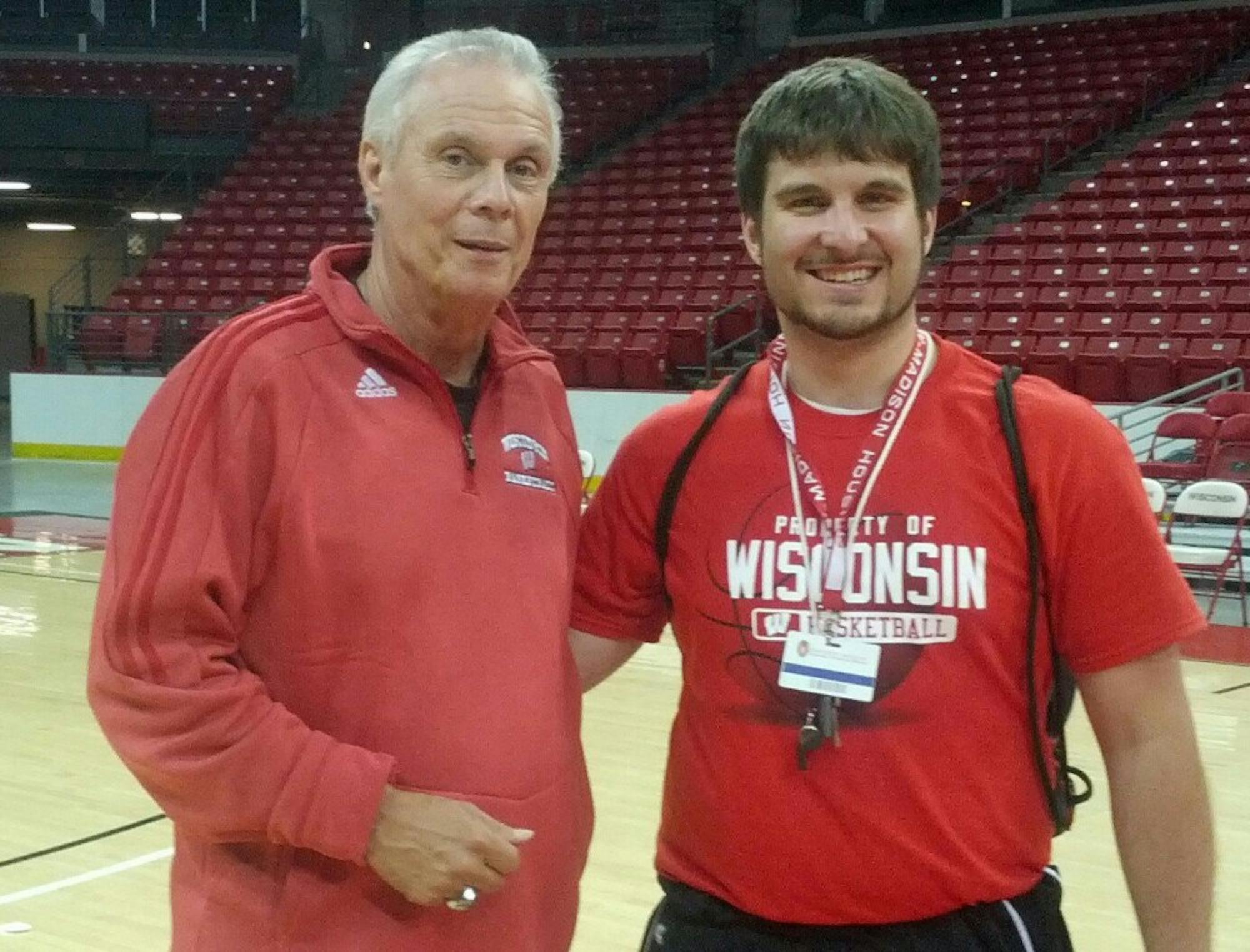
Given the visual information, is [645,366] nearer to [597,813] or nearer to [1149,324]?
[1149,324]

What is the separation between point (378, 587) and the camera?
1.45 metres

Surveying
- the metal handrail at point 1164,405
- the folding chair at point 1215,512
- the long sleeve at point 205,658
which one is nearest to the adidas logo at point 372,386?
the long sleeve at point 205,658

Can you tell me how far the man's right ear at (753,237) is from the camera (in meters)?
1.60

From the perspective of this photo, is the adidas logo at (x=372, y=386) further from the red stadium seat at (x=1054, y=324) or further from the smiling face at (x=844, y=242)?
the red stadium seat at (x=1054, y=324)

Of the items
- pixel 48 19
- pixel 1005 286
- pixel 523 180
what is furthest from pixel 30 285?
pixel 523 180

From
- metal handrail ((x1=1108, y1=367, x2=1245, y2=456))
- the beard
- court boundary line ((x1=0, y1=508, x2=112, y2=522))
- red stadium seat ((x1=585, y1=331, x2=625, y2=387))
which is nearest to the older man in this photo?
the beard

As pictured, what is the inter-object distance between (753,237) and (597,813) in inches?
107

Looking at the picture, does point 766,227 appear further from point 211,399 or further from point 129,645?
point 129,645

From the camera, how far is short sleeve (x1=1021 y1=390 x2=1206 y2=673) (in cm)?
147

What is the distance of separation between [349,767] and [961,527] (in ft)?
2.03

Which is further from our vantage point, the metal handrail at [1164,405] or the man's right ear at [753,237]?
the metal handrail at [1164,405]

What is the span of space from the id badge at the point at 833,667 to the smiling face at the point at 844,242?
305 mm

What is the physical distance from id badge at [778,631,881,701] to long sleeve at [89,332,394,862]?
0.40m

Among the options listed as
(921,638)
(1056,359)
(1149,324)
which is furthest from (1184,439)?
(921,638)
